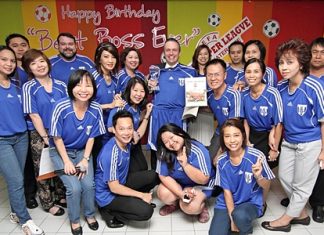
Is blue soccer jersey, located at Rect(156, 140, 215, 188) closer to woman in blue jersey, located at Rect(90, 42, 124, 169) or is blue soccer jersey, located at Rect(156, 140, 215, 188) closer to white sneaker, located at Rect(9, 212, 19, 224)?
woman in blue jersey, located at Rect(90, 42, 124, 169)

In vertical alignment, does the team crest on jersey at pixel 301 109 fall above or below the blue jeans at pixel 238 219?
above

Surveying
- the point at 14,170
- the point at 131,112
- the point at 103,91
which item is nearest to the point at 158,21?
the point at 103,91

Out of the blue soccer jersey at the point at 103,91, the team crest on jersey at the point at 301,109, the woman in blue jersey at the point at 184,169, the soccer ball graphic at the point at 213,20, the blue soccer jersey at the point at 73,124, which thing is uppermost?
the soccer ball graphic at the point at 213,20

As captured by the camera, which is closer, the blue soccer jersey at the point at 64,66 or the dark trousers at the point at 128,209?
the dark trousers at the point at 128,209

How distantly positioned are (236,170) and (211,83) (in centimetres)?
80

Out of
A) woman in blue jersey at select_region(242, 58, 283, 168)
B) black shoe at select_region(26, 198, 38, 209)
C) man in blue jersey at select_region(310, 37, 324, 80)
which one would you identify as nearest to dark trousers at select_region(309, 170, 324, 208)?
woman in blue jersey at select_region(242, 58, 283, 168)

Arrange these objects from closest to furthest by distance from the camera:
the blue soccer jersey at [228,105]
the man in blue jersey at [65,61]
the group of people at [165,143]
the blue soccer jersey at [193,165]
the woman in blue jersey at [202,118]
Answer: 1. the group of people at [165,143]
2. the blue soccer jersey at [193,165]
3. the blue soccer jersey at [228,105]
4. the man in blue jersey at [65,61]
5. the woman in blue jersey at [202,118]

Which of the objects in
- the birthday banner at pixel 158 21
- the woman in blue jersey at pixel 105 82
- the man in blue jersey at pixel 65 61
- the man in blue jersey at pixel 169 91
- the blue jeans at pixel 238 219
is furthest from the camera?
the birthday banner at pixel 158 21

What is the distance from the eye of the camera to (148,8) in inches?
151

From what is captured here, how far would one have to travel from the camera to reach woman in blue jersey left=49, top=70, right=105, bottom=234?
7.48 ft

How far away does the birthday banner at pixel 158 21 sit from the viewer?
383 cm

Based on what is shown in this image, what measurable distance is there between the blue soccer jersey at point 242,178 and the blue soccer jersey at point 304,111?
1.07 ft

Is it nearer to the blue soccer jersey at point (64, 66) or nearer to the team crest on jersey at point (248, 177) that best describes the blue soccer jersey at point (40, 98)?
the blue soccer jersey at point (64, 66)

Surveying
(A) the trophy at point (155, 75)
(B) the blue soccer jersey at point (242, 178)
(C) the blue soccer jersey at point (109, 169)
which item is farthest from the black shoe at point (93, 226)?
(A) the trophy at point (155, 75)
